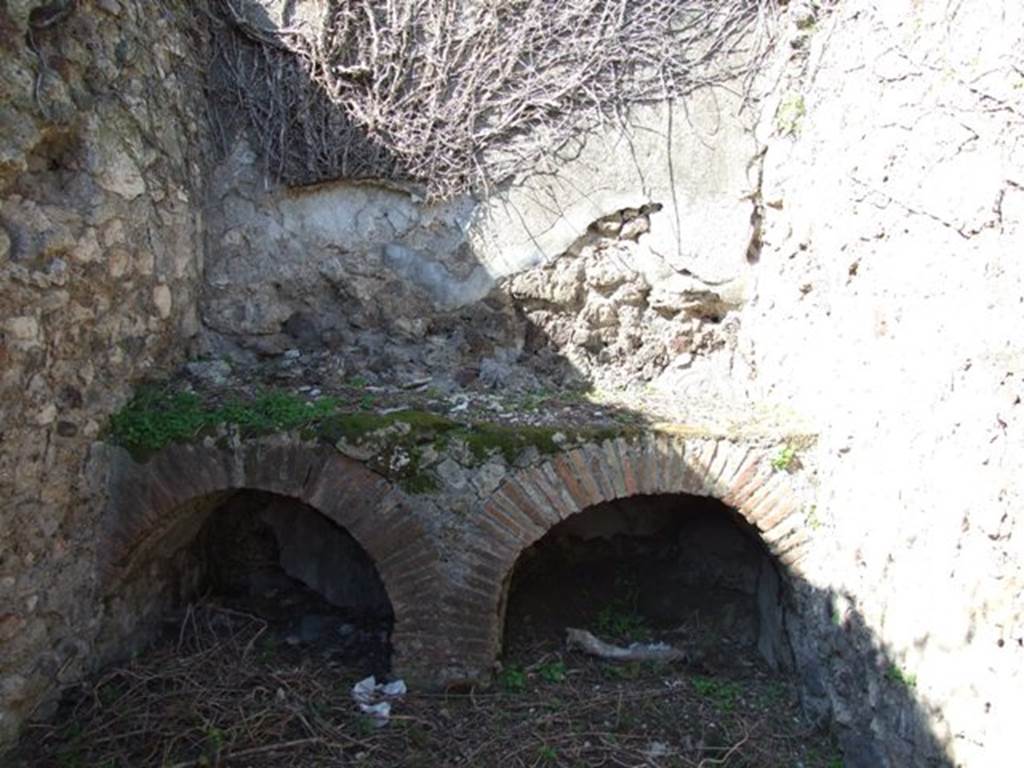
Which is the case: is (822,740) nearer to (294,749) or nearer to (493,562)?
(493,562)

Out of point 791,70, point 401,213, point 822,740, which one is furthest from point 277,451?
point 791,70

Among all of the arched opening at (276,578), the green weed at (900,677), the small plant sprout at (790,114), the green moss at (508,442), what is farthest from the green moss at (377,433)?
the small plant sprout at (790,114)

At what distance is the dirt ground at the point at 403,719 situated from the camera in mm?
3648

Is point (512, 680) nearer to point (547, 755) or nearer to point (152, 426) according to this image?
point (547, 755)

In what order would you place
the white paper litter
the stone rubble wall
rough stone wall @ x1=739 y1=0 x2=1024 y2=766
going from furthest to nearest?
1. the white paper litter
2. the stone rubble wall
3. rough stone wall @ x1=739 y1=0 x2=1024 y2=766

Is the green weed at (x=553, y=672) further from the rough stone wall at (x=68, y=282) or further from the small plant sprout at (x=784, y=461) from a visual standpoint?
the rough stone wall at (x=68, y=282)

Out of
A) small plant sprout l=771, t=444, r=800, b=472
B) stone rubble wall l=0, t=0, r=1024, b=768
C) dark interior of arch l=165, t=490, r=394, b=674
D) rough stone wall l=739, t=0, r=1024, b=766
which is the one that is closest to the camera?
rough stone wall l=739, t=0, r=1024, b=766

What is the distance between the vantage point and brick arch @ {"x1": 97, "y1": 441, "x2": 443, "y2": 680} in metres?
4.06

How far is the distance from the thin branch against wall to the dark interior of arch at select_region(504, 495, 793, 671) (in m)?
2.18

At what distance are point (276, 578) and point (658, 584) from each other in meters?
2.20

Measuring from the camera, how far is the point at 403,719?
12.8 ft

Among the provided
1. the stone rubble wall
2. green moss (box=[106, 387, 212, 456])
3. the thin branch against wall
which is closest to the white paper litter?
the stone rubble wall

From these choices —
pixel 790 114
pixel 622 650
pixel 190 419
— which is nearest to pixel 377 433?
pixel 190 419

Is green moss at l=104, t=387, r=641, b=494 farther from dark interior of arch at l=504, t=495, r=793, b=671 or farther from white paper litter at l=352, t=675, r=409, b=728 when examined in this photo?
dark interior of arch at l=504, t=495, r=793, b=671
